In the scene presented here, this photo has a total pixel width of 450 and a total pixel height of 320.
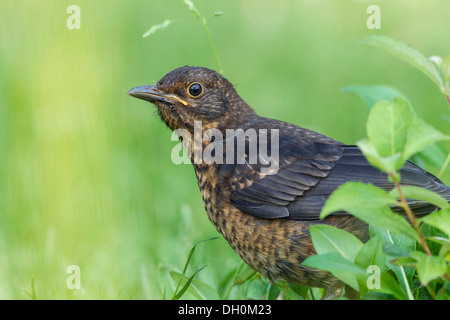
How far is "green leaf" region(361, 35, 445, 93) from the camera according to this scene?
2.09m

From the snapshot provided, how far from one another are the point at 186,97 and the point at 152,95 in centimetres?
19

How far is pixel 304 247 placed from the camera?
3.12m

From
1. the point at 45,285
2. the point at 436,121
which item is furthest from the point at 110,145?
the point at 436,121

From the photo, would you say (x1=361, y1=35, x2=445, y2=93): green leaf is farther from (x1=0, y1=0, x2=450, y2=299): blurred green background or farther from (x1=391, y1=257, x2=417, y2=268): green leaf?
(x1=391, y1=257, x2=417, y2=268): green leaf

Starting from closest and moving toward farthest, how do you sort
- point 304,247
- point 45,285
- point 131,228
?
point 304,247
point 45,285
point 131,228

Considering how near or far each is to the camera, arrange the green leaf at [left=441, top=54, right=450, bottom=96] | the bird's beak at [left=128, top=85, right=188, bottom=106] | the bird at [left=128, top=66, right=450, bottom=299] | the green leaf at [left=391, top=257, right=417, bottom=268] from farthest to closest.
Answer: the bird's beak at [left=128, top=85, right=188, bottom=106]
the bird at [left=128, top=66, right=450, bottom=299]
the green leaf at [left=441, top=54, right=450, bottom=96]
the green leaf at [left=391, top=257, right=417, bottom=268]

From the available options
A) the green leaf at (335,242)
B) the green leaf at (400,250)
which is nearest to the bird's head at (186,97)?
the green leaf at (400,250)

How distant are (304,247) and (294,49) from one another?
14.3 ft

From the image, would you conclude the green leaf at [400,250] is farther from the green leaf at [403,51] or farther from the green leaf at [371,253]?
the green leaf at [403,51]

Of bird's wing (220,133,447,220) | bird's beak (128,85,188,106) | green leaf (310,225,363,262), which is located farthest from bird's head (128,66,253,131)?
green leaf (310,225,363,262)

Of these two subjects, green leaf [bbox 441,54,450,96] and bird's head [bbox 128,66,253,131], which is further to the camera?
bird's head [bbox 128,66,253,131]

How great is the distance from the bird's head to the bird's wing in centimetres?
39

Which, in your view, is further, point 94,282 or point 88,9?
point 88,9
